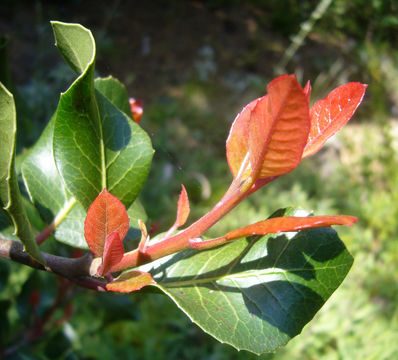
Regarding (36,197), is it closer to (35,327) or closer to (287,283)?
(287,283)

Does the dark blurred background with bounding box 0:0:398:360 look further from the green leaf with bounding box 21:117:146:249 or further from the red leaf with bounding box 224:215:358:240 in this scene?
the red leaf with bounding box 224:215:358:240

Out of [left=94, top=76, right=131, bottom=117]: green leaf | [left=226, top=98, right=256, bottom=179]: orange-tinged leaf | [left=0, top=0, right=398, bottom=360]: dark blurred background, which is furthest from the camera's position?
[left=0, top=0, right=398, bottom=360]: dark blurred background

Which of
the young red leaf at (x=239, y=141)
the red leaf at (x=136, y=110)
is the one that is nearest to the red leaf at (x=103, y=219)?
the young red leaf at (x=239, y=141)

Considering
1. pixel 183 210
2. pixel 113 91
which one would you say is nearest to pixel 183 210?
pixel 183 210

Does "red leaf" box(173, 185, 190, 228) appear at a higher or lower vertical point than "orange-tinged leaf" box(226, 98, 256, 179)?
lower

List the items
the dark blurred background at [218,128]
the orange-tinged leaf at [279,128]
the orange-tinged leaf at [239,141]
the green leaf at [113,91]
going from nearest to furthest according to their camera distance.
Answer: the orange-tinged leaf at [279,128] → the orange-tinged leaf at [239,141] → the green leaf at [113,91] → the dark blurred background at [218,128]

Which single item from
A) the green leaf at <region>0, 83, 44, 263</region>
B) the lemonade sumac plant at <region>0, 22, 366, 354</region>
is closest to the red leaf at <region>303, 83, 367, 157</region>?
the lemonade sumac plant at <region>0, 22, 366, 354</region>

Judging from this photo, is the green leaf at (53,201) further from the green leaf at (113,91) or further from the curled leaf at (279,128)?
the curled leaf at (279,128)
